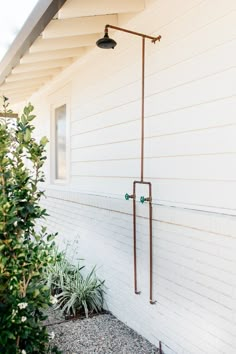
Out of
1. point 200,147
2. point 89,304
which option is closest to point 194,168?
point 200,147

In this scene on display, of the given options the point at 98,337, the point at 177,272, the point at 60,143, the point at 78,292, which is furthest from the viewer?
the point at 60,143

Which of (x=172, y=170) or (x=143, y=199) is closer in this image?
(x=172, y=170)

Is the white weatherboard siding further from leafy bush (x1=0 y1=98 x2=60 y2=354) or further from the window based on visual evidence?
the window

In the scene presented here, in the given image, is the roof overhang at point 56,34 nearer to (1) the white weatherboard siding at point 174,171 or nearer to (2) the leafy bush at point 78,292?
(1) the white weatherboard siding at point 174,171

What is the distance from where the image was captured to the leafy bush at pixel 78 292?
360 centimetres

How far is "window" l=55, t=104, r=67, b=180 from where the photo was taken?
5285mm

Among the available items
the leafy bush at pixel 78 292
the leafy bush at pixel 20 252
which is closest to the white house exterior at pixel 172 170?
the leafy bush at pixel 78 292

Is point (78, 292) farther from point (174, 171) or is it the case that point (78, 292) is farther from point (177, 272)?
point (174, 171)

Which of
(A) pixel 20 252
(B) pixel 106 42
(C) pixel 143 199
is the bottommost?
(A) pixel 20 252

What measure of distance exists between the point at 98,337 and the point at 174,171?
1647 mm

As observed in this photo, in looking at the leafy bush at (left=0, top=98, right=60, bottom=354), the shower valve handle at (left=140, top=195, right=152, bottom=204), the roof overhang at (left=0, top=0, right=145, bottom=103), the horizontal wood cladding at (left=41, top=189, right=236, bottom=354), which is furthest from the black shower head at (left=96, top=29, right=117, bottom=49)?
the horizontal wood cladding at (left=41, top=189, right=236, bottom=354)

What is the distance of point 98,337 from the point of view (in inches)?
121

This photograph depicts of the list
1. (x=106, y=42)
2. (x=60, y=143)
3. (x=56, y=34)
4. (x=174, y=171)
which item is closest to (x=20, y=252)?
(x=174, y=171)

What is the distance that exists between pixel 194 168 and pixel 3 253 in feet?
4.67
